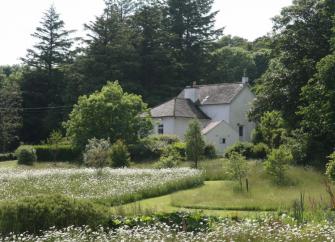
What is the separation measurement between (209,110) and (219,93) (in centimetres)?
205

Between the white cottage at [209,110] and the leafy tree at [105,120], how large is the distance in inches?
331

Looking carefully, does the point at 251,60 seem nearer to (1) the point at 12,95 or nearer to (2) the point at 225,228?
(1) the point at 12,95

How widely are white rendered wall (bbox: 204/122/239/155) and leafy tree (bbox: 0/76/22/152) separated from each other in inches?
931

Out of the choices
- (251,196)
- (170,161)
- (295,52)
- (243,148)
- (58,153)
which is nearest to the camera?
(251,196)

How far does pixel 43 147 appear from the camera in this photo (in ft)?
161

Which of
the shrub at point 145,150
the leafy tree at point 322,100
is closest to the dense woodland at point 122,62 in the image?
the shrub at point 145,150

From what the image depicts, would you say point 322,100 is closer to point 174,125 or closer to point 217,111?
point 174,125

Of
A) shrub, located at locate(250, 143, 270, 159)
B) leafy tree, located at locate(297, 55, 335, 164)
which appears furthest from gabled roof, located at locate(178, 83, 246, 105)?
leafy tree, located at locate(297, 55, 335, 164)

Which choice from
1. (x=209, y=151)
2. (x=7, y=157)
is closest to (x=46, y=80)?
(x=7, y=157)

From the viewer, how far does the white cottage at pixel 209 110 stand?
54.4 m

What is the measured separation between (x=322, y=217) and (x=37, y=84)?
60963mm

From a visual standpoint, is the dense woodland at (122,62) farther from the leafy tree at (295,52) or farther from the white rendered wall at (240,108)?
the leafy tree at (295,52)

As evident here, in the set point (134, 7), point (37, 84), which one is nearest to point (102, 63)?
Answer: point (37, 84)

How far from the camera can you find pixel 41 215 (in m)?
12.4
